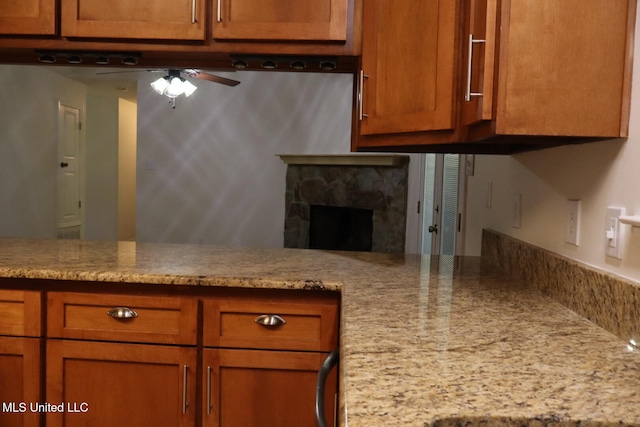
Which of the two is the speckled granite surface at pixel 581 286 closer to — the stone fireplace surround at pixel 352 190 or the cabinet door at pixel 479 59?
the cabinet door at pixel 479 59

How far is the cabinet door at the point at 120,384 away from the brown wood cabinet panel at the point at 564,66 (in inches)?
43.8

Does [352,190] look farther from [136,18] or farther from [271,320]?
[271,320]

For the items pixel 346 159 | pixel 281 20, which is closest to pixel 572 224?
pixel 281 20

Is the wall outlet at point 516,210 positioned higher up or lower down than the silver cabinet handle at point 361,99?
lower down

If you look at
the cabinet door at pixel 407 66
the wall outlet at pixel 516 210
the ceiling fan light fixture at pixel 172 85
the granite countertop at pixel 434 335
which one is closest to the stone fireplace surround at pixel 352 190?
the ceiling fan light fixture at pixel 172 85

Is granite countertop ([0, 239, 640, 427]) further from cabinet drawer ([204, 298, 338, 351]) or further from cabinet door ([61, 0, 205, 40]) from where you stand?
cabinet door ([61, 0, 205, 40])

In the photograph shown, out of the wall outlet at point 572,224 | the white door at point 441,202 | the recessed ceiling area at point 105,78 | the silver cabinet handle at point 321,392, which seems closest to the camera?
the silver cabinet handle at point 321,392

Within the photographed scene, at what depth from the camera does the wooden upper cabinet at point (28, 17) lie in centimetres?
185

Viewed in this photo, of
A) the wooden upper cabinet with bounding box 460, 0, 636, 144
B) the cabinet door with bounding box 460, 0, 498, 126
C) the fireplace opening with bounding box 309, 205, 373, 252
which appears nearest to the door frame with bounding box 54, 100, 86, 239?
the fireplace opening with bounding box 309, 205, 373, 252

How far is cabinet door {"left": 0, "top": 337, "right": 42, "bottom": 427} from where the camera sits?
1674mm

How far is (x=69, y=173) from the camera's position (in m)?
6.59

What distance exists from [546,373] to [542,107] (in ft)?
1.77

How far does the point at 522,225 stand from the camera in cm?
176

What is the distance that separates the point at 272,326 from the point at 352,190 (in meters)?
3.95
